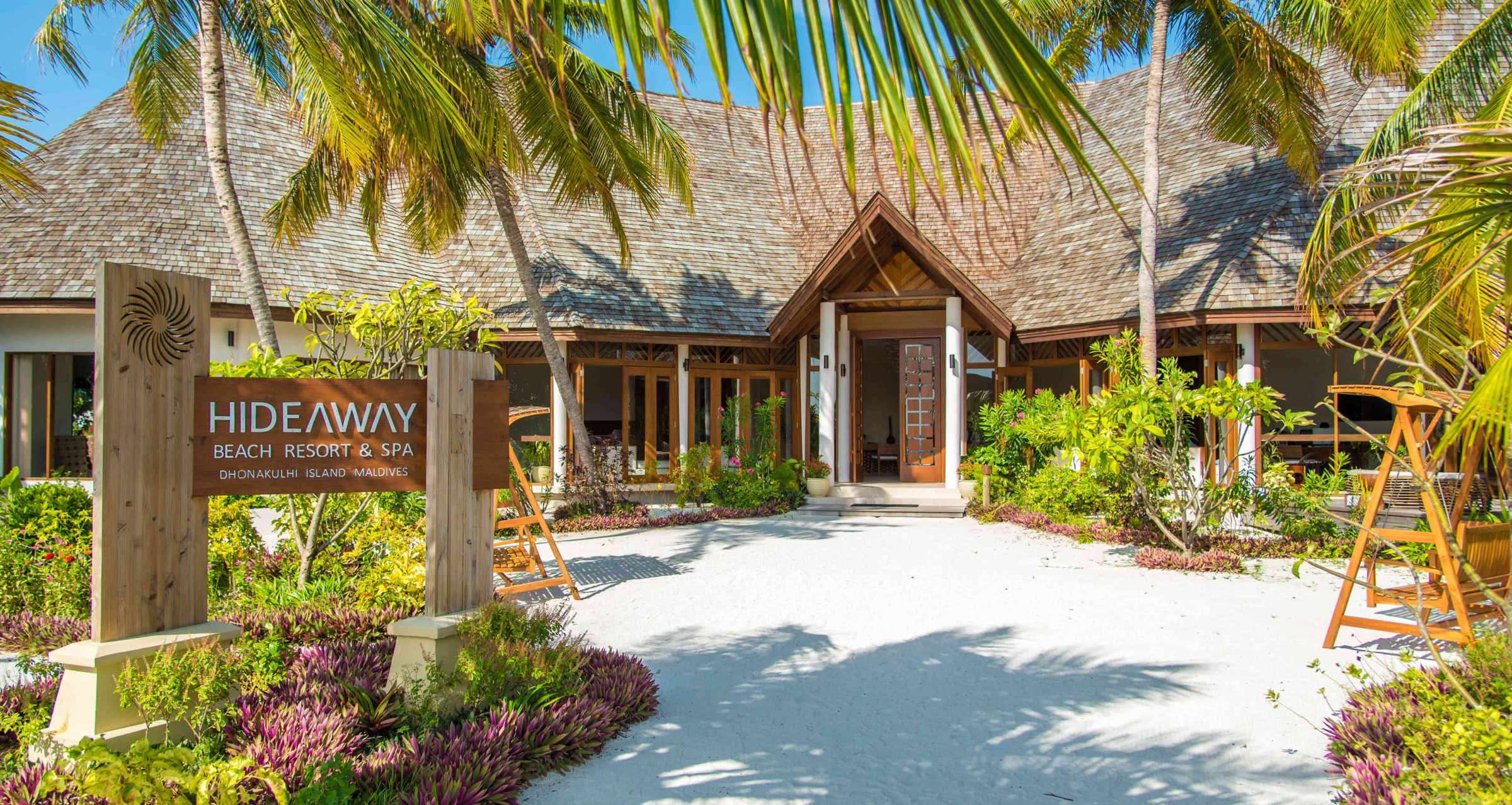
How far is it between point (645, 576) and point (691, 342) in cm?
658

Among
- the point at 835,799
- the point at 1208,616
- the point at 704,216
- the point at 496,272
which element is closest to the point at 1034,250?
the point at 704,216

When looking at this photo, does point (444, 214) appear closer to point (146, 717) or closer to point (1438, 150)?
point (146, 717)

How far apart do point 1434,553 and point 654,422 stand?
10.9m

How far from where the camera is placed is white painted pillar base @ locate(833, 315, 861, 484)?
47.5 feet

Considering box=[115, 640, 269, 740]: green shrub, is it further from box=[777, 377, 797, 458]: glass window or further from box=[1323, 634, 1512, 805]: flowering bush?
box=[777, 377, 797, 458]: glass window

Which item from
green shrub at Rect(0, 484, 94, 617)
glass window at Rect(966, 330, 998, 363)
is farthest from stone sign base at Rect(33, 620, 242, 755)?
glass window at Rect(966, 330, 998, 363)

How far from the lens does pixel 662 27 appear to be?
1206 mm

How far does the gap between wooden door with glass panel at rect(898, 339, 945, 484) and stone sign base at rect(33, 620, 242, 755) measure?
11.7m

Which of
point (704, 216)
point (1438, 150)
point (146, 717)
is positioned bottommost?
point (146, 717)

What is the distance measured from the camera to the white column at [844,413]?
14.5 metres

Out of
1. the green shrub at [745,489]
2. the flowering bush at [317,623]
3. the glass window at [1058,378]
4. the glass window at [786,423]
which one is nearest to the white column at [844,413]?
the glass window at [786,423]

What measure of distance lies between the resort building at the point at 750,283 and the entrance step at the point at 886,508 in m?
0.71

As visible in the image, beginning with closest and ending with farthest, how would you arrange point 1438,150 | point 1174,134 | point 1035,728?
point 1438,150, point 1035,728, point 1174,134

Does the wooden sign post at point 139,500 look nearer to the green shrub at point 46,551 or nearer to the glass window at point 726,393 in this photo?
the green shrub at point 46,551
